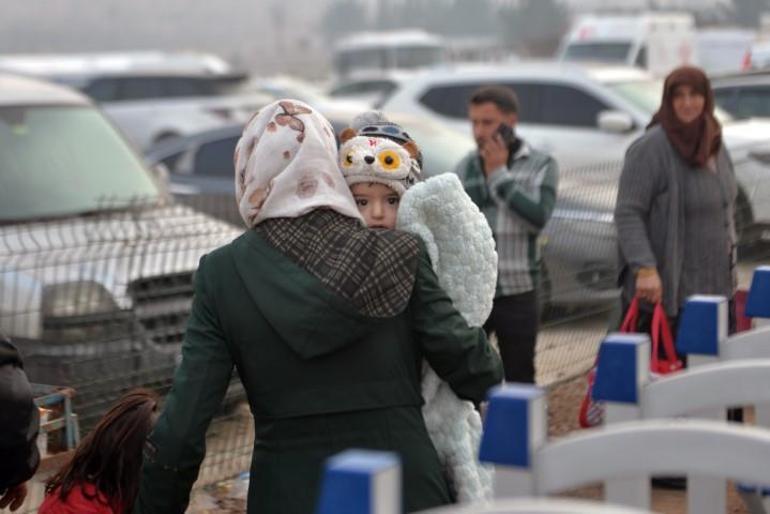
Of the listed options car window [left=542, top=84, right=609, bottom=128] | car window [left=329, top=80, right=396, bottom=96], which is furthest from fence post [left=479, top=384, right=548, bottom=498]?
car window [left=329, top=80, right=396, bottom=96]

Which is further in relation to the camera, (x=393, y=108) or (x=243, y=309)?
(x=393, y=108)

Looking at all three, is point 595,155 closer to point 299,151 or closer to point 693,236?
point 693,236

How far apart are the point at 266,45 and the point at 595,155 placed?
94.3m

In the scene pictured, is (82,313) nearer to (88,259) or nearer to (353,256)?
(88,259)

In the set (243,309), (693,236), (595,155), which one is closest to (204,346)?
(243,309)

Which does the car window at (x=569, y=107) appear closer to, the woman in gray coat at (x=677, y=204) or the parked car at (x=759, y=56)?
the parked car at (x=759, y=56)

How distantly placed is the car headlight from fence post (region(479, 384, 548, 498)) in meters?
3.73

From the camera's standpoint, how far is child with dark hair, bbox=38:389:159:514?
4.12 metres

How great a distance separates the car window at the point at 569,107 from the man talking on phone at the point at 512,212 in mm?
8195

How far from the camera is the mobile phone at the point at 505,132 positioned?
6.43 metres

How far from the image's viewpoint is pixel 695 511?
3014mm

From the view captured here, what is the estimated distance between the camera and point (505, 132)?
6.45 m

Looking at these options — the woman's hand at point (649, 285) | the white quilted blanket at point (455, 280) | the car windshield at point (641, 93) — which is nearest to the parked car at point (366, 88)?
the car windshield at point (641, 93)

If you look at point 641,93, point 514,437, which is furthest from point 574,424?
point 641,93
